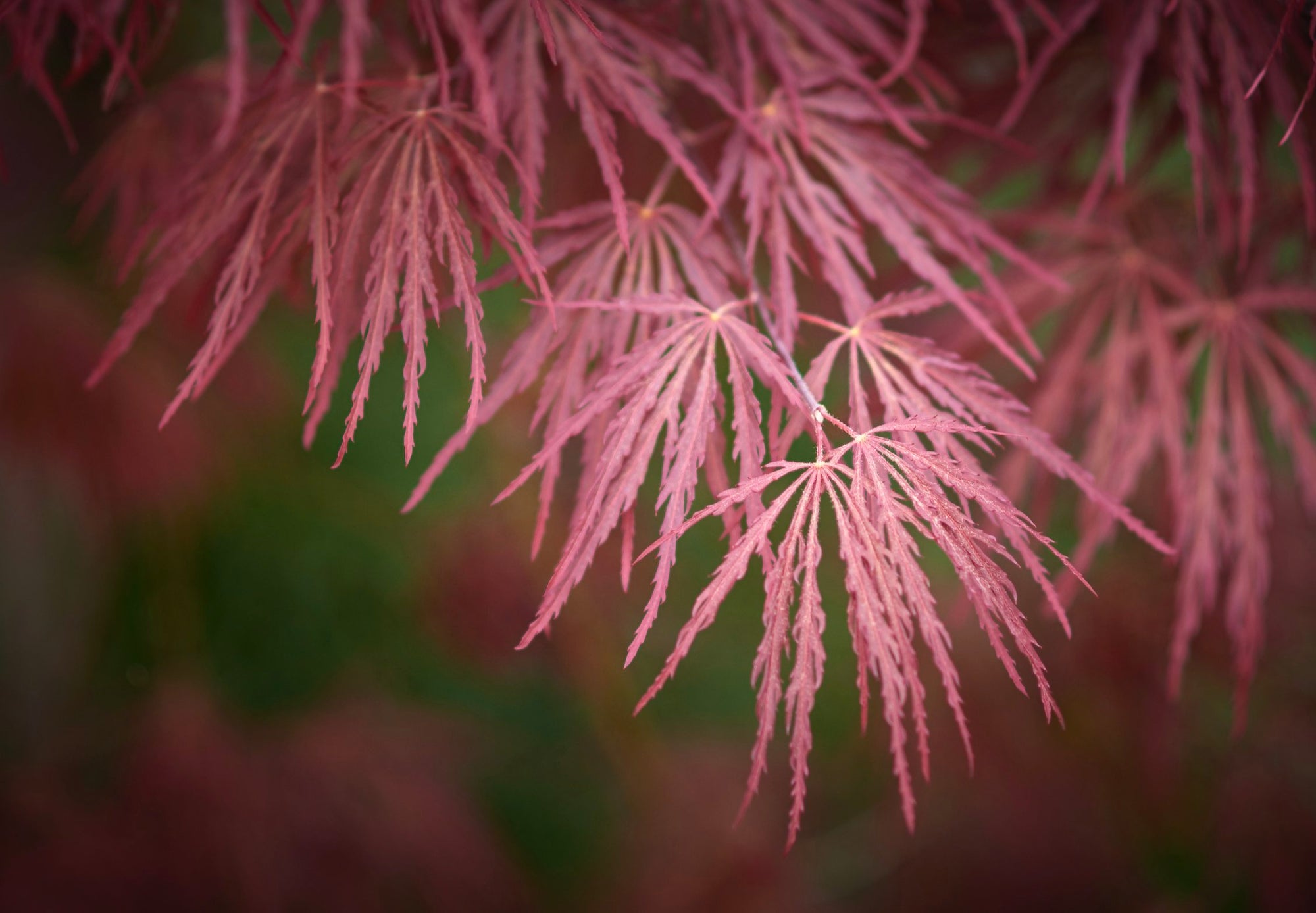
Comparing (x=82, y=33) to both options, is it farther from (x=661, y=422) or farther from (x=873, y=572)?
(x=873, y=572)

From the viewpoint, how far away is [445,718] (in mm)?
1662

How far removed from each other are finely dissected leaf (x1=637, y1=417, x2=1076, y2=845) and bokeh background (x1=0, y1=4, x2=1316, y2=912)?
922 millimetres

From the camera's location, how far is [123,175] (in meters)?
0.93

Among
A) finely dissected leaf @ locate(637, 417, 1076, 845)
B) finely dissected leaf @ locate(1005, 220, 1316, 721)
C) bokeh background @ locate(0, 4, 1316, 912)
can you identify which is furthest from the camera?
bokeh background @ locate(0, 4, 1316, 912)

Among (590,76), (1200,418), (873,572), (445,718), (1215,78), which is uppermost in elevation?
(1215,78)

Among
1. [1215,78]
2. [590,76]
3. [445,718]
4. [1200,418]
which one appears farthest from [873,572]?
[445,718]

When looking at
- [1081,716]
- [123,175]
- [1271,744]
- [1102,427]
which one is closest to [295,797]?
[123,175]

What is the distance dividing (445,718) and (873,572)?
55.1 inches

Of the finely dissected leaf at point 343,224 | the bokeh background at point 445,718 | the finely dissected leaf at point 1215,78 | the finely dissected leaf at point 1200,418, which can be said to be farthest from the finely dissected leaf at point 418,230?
the bokeh background at point 445,718

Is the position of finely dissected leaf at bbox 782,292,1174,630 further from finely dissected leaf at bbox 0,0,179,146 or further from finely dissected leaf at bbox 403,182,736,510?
finely dissected leaf at bbox 0,0,179,146

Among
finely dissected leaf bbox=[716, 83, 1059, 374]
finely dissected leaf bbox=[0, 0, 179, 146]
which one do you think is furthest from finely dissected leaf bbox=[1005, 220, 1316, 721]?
finely dissected leaf bbox=[0, 0, 179, 146]

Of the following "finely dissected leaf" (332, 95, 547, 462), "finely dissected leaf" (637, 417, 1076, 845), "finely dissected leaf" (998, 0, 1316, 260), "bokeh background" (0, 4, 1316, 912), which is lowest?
"bokeh background" (0, 4, 1316, 912)

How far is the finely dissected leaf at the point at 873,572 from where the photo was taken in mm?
460

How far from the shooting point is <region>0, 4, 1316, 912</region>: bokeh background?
1291 mm
